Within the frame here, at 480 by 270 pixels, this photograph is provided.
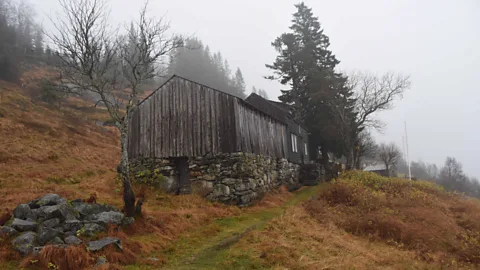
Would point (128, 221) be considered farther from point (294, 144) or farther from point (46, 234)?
point (294, 144)

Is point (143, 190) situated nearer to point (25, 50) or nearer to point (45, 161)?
point (45, 161)

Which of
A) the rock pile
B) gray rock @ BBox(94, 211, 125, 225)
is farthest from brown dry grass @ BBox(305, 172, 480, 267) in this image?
the rock pile

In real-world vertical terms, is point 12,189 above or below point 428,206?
above

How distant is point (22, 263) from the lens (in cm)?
675

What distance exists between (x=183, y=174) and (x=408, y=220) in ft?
40.3

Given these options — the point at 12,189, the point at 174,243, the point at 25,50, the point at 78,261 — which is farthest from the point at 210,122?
the point at 25,50

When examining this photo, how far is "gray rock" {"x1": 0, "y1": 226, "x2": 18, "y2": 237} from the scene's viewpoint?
7746 mm

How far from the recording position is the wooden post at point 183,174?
1869 cm

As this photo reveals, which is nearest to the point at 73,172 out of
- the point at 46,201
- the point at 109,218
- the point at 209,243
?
the point at 46,201

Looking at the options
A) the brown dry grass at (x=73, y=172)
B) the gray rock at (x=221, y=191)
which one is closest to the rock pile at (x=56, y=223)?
the brown dry grass at (x=73, y=172)

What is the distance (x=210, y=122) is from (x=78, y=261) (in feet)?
38.6

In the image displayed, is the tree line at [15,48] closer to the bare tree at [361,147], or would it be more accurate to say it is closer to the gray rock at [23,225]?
the gray rock at [23,225]

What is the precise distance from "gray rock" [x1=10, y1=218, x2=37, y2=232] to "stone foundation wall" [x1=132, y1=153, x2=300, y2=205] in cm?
944

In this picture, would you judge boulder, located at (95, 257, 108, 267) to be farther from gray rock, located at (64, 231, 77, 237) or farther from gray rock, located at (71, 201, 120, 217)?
gray rock, located at (71, 201, 120, 217)
